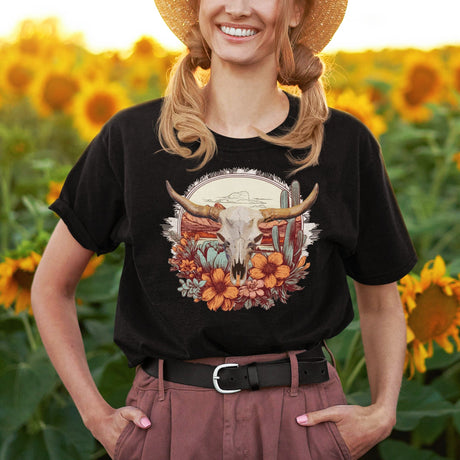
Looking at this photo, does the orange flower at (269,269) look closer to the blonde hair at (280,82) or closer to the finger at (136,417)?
the blonde hair at (280,82)

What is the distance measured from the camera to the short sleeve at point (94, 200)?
154 cm

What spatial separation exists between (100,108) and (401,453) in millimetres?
2618

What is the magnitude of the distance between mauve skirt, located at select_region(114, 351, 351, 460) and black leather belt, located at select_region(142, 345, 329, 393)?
0.04ft

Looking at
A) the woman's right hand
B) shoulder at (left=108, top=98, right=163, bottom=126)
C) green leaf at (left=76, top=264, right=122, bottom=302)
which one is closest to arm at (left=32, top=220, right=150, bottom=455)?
the woman's right hand

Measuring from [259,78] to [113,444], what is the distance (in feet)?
2.66

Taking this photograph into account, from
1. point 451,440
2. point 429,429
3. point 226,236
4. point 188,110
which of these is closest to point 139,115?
point 188,110

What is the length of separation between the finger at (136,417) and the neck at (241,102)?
582mm

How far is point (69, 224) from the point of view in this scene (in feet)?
5.15

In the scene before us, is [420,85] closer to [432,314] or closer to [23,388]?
[432,314]

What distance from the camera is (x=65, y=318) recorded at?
1.67 m

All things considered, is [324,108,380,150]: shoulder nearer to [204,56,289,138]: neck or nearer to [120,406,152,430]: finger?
[204,56,289,138]: neck

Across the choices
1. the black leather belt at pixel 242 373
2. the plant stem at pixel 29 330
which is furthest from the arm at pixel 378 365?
the plant stem at pixel 29 330

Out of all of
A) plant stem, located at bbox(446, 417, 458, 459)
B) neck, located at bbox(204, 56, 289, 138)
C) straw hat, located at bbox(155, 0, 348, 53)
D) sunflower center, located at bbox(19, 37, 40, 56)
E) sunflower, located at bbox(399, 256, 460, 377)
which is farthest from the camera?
sunflower center, located at bbox(19, 37, 40, 56)

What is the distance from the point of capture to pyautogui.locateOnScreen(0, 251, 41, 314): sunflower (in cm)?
217
